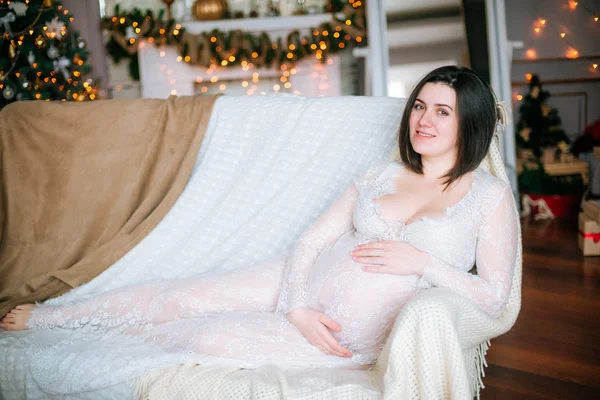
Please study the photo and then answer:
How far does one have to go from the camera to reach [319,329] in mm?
1524

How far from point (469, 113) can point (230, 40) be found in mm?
Result: 3902

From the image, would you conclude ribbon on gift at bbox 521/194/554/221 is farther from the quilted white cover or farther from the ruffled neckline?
the ruffled neckline

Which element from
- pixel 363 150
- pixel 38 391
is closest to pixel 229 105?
pixel 363 150

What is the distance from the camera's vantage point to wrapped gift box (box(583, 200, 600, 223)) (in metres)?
3.30

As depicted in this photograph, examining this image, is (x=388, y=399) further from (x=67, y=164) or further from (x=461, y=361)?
(x=67, y=164)

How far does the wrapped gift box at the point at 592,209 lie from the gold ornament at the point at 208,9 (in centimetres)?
367

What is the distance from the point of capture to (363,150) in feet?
6.92

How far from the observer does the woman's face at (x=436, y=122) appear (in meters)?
1.59

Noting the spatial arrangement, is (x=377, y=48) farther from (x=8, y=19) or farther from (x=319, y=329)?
(x=319, y=329)

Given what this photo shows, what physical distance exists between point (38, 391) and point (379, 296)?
1000 millimetres

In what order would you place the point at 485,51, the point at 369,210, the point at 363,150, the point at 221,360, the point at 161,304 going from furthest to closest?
the point at 485,51, the point at 363,150, the point at 161,304, the point at 369,210, the point at 221,360

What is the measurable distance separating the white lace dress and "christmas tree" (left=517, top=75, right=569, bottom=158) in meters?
3.58

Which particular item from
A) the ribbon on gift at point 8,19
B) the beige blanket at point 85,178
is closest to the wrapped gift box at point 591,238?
the beige blanket at point 85,178

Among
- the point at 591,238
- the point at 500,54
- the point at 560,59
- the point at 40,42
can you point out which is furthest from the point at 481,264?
the point at 560,59
